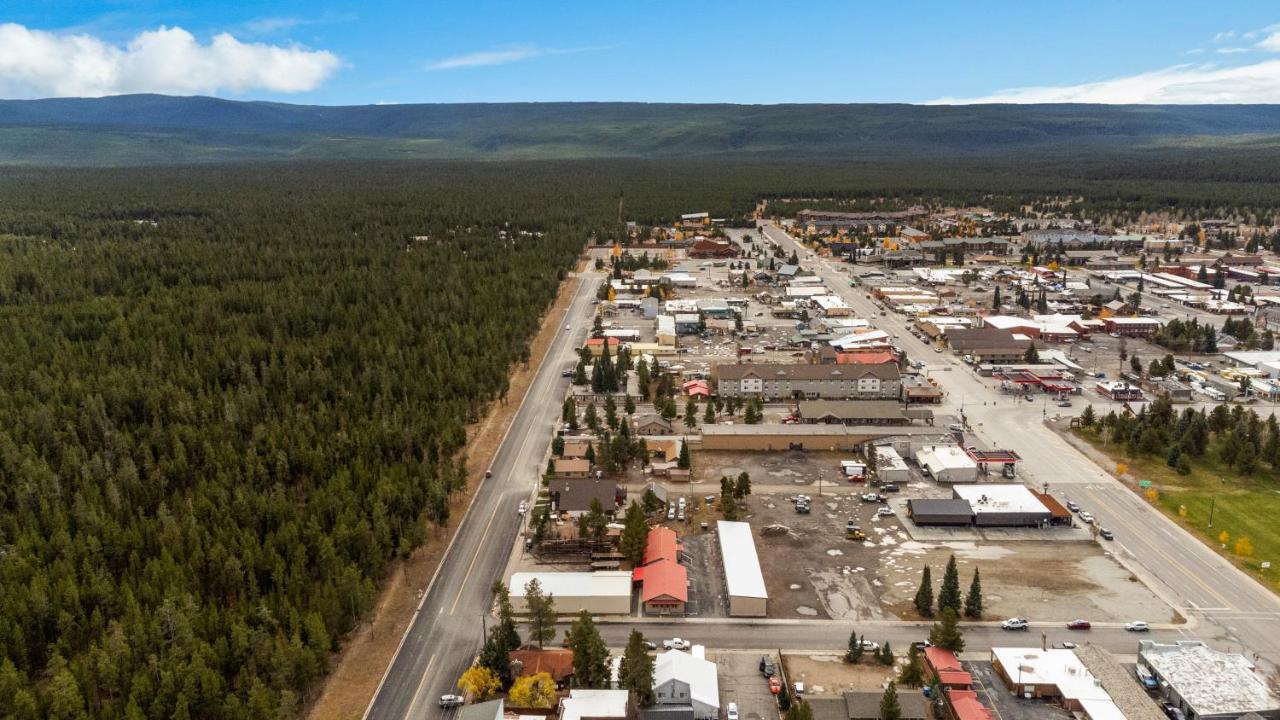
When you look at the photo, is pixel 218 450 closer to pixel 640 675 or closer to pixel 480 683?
pixel 480 683

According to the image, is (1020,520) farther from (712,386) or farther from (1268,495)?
(712,386)

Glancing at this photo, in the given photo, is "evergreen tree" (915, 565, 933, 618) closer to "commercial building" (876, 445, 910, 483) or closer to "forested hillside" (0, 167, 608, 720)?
"commercial building" (876, 445, 910, 483)

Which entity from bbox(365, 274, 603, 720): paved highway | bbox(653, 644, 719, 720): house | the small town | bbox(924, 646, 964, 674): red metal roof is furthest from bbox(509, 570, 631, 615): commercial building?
bbox(924, 646, 964, 674): red metal roof

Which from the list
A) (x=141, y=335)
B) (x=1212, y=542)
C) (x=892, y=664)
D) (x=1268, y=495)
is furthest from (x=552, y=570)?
(x=141, y=335)

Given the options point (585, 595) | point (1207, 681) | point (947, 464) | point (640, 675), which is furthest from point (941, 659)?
point (947, 464)

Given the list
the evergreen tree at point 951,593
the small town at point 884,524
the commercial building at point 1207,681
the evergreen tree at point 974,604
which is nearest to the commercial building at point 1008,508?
the small town at point 884,524

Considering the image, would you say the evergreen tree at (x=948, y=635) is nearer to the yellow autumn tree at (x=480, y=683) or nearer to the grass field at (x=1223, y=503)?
the yellow autumn tree at (x=480, y=683)
